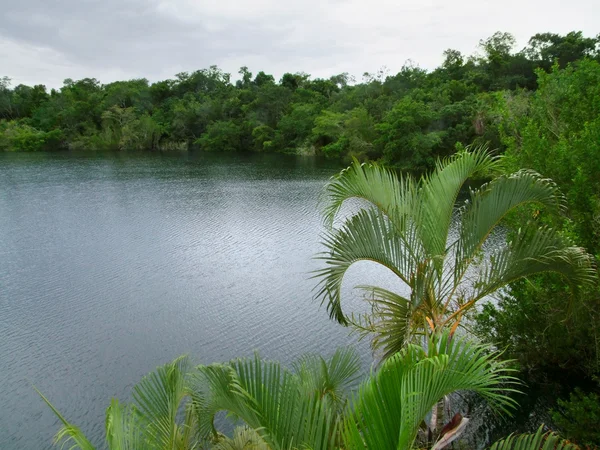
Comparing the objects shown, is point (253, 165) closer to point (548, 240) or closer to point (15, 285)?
point (15, 285)

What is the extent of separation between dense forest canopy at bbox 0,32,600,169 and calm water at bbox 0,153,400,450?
36.5 ft

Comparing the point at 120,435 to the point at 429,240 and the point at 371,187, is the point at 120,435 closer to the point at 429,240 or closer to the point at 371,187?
the point at 371,187

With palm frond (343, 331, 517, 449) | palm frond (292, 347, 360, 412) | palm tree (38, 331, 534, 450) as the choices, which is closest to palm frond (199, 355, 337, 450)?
palm tree (38, 331, 534, 450)

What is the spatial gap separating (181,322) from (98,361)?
6.55ft

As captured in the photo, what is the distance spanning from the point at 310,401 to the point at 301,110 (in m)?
47.7

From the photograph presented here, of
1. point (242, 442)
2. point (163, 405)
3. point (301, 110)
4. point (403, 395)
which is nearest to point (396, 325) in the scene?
point (242, 442)

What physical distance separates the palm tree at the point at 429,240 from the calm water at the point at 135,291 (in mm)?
4617

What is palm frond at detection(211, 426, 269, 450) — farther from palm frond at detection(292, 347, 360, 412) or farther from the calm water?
the calm water

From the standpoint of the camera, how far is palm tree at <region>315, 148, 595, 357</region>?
4473 mm

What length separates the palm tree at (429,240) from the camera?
14.7ft

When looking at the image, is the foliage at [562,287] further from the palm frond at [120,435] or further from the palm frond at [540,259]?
the palm frond at [120,435]

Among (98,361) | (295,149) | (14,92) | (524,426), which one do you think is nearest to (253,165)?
(295,149)

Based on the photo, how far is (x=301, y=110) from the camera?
4897cm

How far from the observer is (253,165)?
39.9m
